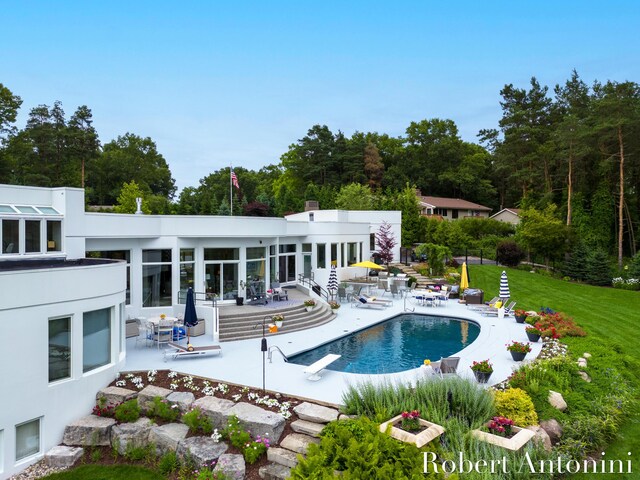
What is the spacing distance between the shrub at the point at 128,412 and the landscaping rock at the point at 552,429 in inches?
338

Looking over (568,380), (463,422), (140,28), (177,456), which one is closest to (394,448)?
(463,422)

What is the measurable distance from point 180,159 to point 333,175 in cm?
3128

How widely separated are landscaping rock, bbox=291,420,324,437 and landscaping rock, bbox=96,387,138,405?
414 cm

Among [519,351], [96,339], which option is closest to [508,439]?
[519,351]

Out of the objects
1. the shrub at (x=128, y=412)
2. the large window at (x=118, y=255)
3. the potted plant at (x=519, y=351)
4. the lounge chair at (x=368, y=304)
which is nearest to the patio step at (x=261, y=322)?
the lounge chair at (x=368, y=304)

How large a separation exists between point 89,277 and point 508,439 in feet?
30.9

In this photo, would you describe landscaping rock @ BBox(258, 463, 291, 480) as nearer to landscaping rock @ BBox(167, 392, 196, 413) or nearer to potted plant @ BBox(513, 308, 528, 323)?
landscaping rock @ BBox(167, 392, 196, 413)

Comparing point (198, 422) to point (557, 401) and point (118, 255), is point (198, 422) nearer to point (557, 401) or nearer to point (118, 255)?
point (557, 401)

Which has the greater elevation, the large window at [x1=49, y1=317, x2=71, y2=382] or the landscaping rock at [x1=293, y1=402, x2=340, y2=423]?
the large window at [x1=49, y1=317, x2=71, y2=382]

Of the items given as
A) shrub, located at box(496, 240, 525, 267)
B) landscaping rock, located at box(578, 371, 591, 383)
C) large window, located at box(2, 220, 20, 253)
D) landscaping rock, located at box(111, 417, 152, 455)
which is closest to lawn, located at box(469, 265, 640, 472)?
landscaping rock, located at box(578, 371, 591, 383)

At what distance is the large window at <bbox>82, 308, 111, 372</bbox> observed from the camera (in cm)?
973

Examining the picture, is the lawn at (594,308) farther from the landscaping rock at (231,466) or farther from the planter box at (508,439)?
the landscaping rock at (231,466)

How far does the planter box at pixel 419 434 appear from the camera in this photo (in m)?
6.97

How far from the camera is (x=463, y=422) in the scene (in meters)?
7.83
